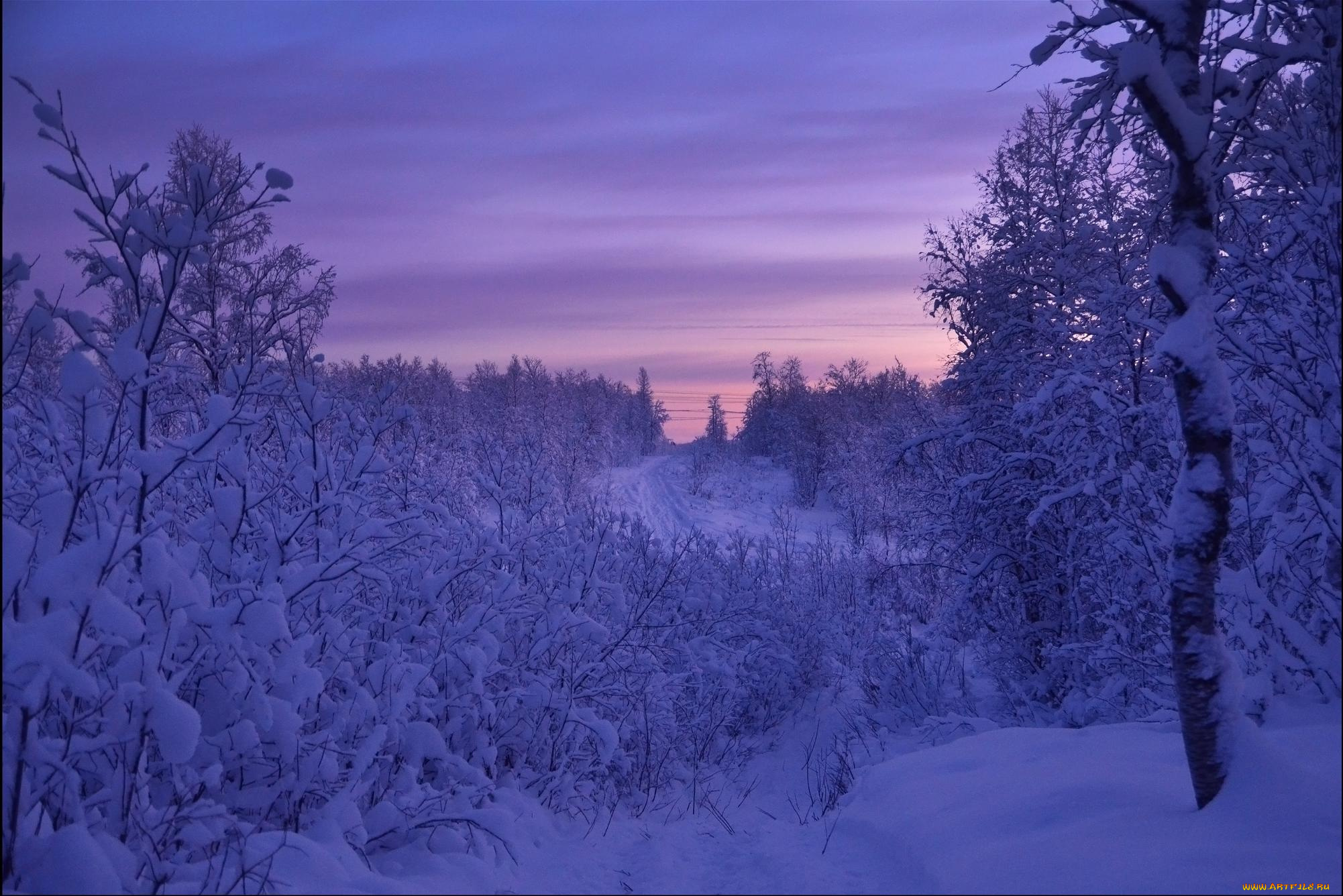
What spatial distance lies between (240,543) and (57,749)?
6.46 feet

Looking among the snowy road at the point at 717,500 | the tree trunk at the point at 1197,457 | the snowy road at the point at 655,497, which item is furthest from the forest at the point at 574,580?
the snowy road at the point at 717,500

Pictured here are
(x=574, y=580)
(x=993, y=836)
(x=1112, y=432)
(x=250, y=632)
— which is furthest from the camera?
(x=1112, y=432)

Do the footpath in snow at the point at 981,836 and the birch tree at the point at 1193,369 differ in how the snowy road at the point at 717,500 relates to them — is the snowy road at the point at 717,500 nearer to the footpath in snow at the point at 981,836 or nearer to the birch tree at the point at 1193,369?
the footpath in snow at the point at 981,836

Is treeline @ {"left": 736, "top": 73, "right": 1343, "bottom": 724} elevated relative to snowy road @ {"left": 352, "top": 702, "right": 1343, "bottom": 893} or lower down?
elevated

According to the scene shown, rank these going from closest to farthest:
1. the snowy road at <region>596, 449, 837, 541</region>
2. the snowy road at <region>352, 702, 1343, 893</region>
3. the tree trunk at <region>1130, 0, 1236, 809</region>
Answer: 1. the snowy road at <region>352, 702, 1343, 893</region>
2. the tree trunk at <region>1130, 0, 1236, 809</region>
3. the snowy road at <region>596, 449, 837, 541</region>

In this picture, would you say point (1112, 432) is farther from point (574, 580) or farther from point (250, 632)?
point (250, 632)

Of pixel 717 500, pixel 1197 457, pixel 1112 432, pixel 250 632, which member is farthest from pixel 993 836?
pixel 717 500

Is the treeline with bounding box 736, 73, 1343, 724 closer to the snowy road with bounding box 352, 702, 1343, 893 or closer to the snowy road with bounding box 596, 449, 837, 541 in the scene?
the snowy road with bounding box 352, 702, 1343, 893

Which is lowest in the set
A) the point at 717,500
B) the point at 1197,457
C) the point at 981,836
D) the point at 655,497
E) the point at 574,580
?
the point at 717,500

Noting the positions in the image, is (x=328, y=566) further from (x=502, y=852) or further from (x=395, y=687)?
(x=502, y=852)

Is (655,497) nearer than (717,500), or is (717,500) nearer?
(655,497)

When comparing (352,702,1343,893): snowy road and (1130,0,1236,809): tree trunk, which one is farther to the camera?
(1130,0,1236,809): tree trunk

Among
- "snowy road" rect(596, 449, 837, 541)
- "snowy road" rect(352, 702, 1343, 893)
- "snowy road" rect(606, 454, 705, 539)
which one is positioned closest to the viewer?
"snowy road" rect(352, 702, 1343, 893)

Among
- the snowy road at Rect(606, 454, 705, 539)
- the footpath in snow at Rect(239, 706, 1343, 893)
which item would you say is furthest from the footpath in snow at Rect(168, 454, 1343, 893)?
the snowy road at Rect(606, 454, 705, 539)
